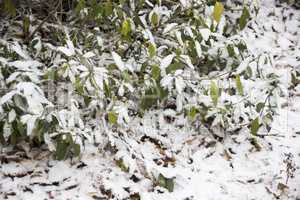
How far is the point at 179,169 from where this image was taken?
2.93 m

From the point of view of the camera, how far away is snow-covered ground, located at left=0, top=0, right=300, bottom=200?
8.68ft

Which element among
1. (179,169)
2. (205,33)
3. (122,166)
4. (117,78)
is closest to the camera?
(122,166)

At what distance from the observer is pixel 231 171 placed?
296cm

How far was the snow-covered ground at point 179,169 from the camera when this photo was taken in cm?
264

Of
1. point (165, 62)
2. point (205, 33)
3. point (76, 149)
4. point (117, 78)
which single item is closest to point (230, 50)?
point (205, 33)

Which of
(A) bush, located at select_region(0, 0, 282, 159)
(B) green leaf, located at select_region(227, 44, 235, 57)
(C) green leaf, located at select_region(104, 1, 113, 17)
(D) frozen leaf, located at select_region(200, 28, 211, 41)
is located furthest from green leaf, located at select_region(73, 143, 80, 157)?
(B) green leaf, located at select_region(227, 44, 235, 57)

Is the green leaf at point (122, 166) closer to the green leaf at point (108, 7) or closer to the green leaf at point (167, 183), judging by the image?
the green leaf at point (167, 183)

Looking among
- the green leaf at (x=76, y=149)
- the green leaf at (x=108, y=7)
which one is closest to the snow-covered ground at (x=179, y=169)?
the green leaf at (x=76, y=149)

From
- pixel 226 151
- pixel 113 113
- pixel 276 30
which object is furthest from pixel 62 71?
pixel 276 30

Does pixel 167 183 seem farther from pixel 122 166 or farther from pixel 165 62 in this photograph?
pixel 165 62

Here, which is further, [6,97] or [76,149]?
[76,149]

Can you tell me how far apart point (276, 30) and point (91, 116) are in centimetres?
240

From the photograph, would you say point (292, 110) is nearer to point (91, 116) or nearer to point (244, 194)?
point (244, 194)

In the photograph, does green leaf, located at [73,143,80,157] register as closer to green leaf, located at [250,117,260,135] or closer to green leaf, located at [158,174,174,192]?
green leaf, located at [158,174,174,192]
